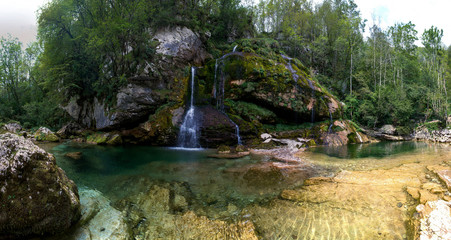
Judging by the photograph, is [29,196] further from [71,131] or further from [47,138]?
[71,131]

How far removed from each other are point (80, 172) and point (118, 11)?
13754mm

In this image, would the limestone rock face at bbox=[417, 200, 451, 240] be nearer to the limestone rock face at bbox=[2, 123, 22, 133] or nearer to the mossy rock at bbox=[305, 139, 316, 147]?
the mossy rock at bbox=[305, 139, 316, 147]

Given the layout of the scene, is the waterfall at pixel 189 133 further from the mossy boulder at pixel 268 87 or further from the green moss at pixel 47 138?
the green moss at pixel 47 138

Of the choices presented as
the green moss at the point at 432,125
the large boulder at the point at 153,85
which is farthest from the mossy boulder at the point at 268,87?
the green moss at the point at 432,125

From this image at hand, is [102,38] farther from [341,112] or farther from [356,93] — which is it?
[356,93]

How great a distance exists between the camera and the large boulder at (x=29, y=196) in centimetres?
324

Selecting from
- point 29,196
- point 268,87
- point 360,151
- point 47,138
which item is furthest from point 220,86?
point 47,138

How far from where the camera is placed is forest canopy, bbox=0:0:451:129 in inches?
668

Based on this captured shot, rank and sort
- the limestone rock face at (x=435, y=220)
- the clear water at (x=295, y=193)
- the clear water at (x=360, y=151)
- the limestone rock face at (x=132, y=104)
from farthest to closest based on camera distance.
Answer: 1. the limestone rock face at (x=132, y=104)
2. the clear water at (x=360, y=151)
3. the clear water at (x=295, y=193)
4. the limestone rock face at (x=435, y=220)

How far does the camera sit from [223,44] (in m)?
22.0

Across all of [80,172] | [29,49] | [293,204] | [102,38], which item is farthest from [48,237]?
[29,49]

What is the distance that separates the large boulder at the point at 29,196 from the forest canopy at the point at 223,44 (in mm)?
13806

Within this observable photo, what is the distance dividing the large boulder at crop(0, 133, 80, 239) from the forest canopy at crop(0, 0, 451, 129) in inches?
544

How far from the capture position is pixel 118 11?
16.3 meters
